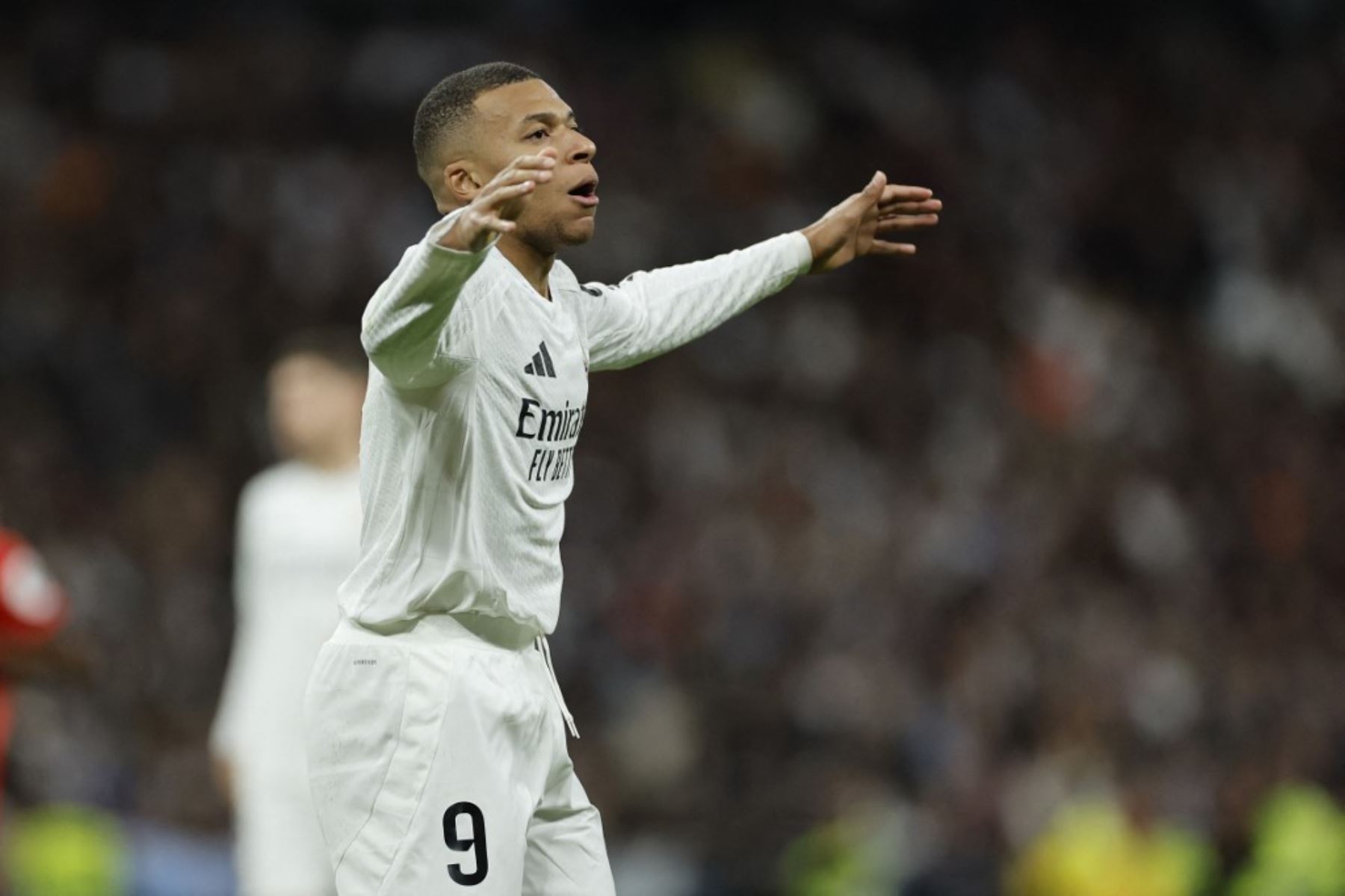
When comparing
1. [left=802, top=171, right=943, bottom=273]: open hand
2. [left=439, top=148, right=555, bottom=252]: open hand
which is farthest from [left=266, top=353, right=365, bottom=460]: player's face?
[left=439, top=148, right=555, bottom=252]: open hand

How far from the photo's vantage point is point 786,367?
13391mm

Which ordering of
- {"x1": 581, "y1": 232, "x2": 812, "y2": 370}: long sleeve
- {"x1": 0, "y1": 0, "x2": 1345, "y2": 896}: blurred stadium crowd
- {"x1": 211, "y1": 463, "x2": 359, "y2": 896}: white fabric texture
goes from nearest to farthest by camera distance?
1. {"x1": 581, "y1": 232, "x2": 812, "y2": 370}: long sleeve
2. {"x1": 211, "y1": 463, "x2": 359, "y2": 896}: white fabric texture
3. {"x1": 0, "y1": 0, "x2": 1345, "y2": 896}: blurred stadium crowd

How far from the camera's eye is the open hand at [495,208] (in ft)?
11.1

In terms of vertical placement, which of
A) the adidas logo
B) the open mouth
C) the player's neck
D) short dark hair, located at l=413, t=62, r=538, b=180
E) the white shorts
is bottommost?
the white shorts

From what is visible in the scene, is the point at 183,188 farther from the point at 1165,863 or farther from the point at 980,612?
the point at 1165,863

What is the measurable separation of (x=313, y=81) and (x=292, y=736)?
26.3 ft

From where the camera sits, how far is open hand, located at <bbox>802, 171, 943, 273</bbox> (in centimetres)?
466

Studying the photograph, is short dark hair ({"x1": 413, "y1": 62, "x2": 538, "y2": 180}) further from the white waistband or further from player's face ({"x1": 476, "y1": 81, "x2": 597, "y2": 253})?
the white waistband

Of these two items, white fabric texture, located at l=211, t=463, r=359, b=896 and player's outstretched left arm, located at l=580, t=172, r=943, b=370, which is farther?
white fabric texture, located at l=211, t=463, r=359, b=896

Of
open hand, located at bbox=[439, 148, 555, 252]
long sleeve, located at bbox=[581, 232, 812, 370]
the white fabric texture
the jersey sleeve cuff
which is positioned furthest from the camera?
the white fabric texture

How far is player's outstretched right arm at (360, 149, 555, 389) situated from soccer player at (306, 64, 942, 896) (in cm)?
8

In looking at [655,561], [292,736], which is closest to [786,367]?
[655,561]

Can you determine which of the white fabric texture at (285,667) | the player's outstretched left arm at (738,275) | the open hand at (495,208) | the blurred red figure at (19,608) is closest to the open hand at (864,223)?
the player's outstretched left arm at (738,275)

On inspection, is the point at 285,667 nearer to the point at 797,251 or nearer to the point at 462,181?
the point at 797,251
